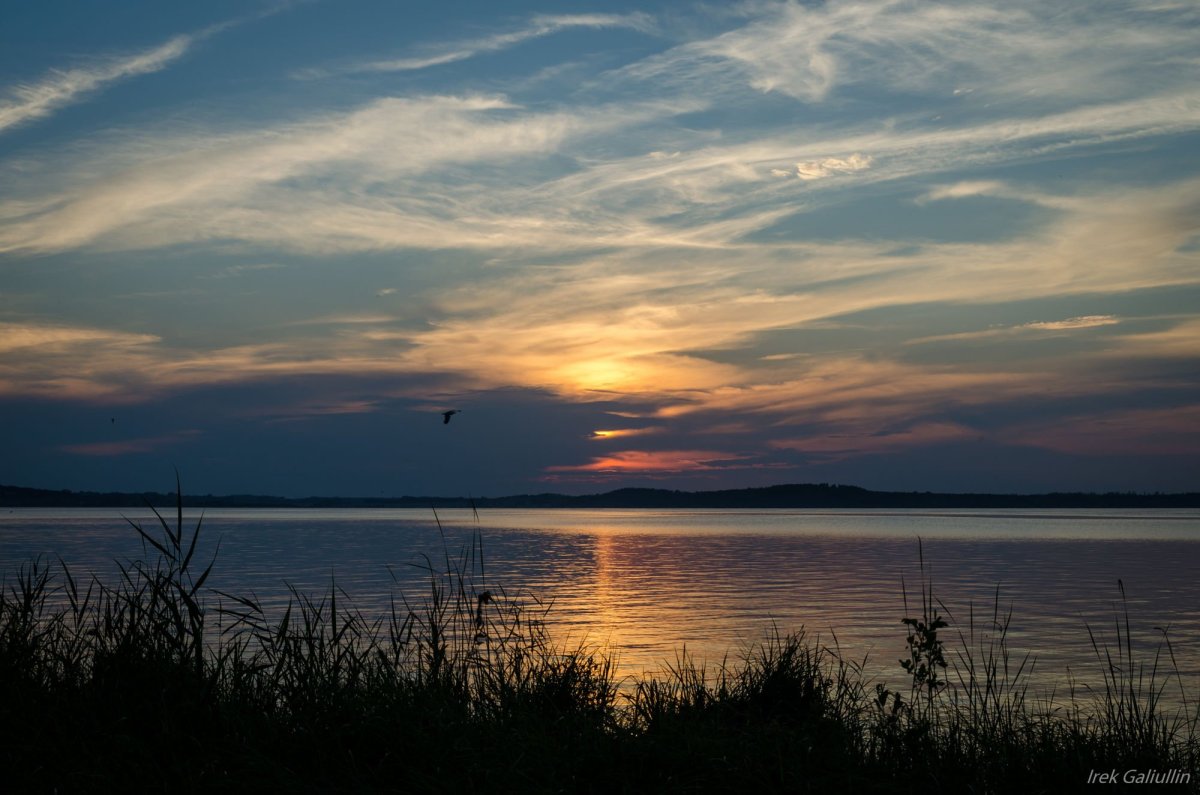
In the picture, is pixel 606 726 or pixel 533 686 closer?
pixel 606 726

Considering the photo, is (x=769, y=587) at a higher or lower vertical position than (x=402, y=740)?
lower

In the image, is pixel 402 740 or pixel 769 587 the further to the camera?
pixel 769 587

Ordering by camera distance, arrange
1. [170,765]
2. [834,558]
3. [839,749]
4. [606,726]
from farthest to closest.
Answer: [834,558] < [606,726] < [839,749] < [170,765]

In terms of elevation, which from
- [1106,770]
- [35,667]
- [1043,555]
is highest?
[35,667]

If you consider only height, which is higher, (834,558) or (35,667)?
(35,667)

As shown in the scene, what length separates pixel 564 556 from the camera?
65500 mm

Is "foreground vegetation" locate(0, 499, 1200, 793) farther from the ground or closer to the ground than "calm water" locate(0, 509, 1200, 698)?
farther from the ground

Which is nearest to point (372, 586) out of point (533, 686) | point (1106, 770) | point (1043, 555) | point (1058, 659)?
point (1058, 659)

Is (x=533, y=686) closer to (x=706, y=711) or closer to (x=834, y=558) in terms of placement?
(x=706, y=711)

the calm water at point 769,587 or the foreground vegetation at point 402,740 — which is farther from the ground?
the foreground vegetation at point 402,740

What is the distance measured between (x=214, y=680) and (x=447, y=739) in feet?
7.30

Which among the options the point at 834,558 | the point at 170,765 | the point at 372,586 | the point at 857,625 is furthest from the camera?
the point at 834,558

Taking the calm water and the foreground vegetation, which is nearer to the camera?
the foreground vegetation

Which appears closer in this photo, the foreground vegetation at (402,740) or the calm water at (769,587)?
the foreground vegetation at (402,740)
